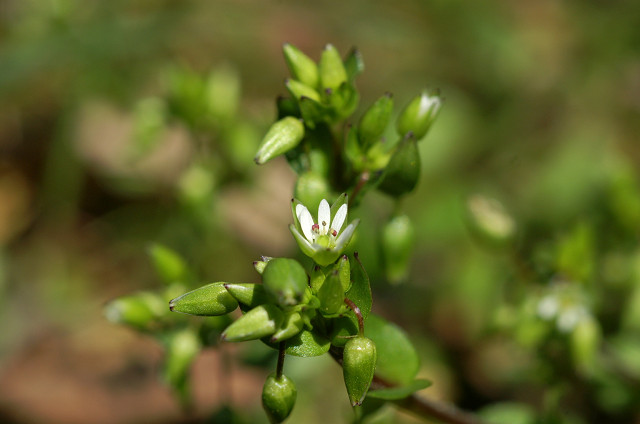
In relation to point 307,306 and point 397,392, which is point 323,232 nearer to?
point 307,306

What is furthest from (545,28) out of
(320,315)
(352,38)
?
(320,315)

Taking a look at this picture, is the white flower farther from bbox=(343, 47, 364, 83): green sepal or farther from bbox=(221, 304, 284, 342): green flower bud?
bbox=(343, 47, 364, 83): green sepal

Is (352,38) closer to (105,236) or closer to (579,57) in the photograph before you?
(579,57)

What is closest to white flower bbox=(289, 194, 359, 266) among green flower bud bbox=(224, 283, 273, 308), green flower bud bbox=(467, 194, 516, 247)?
green flower bud bbox=(224, 283, 273, 308)

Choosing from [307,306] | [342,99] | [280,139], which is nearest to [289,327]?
[307,306]

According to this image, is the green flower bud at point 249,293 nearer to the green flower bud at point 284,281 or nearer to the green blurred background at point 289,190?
the green flower bud at point 284,281

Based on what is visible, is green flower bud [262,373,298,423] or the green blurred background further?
the green blurred background
